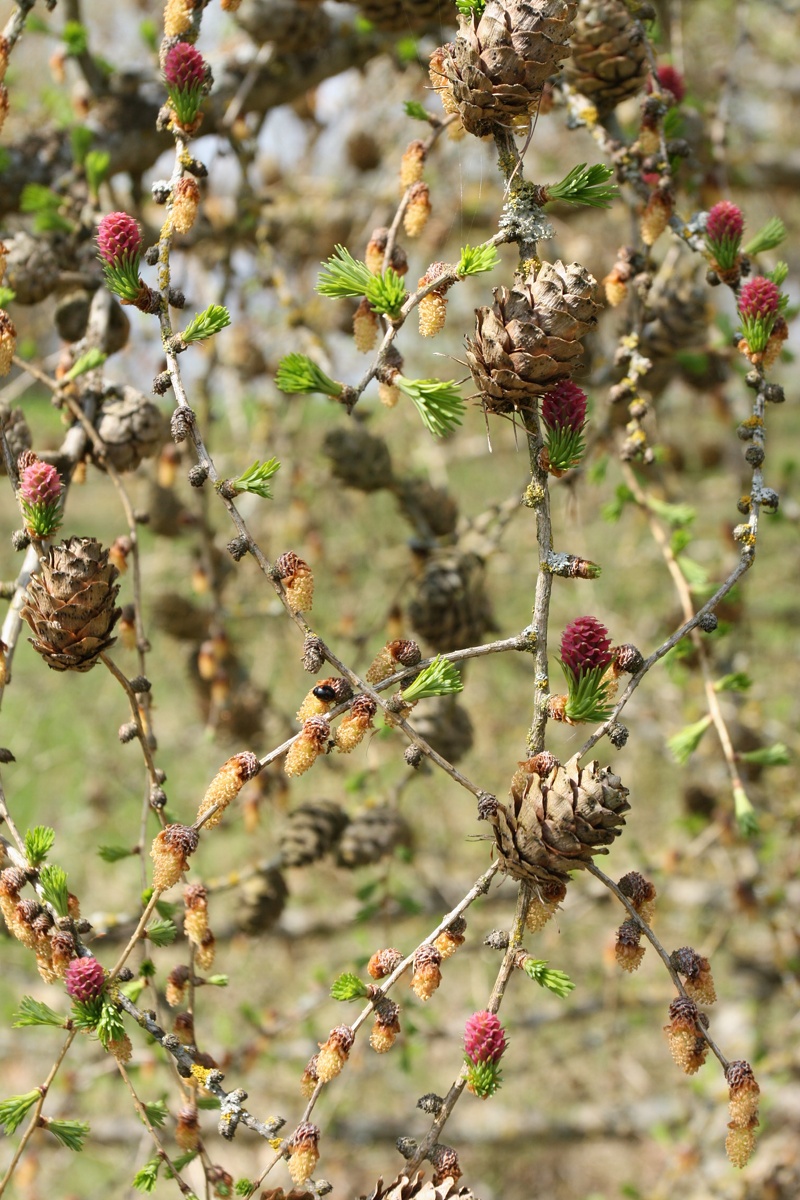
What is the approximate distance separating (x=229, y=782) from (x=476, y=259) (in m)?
0.52

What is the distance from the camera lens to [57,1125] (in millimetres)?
952

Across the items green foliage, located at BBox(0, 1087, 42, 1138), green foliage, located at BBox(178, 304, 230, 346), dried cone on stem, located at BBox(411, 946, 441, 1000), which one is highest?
green foliage, located at BBox(178, 304, 230, 346)

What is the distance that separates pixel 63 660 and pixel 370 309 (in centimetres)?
49

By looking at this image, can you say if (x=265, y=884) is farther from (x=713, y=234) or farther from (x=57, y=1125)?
(x=713, y=234)

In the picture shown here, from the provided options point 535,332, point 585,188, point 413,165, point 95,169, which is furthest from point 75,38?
point 535,332

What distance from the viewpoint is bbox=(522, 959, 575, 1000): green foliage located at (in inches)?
34.6

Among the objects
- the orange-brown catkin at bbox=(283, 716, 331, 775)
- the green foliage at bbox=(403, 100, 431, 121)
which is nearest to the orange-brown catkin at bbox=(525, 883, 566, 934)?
the orange-brown catkin at bbox=(283, 716, 331, 775)

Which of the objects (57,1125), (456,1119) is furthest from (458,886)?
(57,1125)

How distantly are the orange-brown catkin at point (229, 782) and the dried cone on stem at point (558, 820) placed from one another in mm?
211

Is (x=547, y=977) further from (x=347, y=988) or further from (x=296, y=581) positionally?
(x=296, y=581)

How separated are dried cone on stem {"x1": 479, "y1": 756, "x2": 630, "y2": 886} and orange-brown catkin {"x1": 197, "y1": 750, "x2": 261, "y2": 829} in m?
0.21

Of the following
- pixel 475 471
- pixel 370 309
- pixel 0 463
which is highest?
pixel 475 471

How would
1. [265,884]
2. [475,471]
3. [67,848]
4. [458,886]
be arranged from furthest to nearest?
[475,471]
[67,848]
[458,886]
[265,884]

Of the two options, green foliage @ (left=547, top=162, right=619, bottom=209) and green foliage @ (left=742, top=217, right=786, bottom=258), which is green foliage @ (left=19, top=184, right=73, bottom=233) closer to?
green foliage @ (left=547, top=162, right=619, bottom=209)
